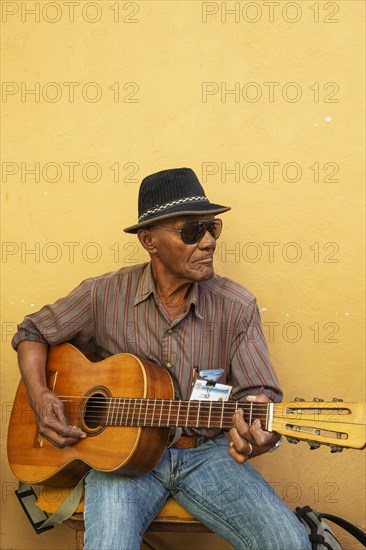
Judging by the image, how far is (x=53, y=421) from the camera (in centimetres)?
304

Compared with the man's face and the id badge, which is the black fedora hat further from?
the id badge

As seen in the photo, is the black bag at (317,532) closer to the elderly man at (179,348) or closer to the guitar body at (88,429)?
the elderly man at (179,348)

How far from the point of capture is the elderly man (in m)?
2.82

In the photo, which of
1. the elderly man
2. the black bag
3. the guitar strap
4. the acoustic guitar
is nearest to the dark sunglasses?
the elderly man

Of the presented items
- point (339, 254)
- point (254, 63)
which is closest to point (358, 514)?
point (339, 254)

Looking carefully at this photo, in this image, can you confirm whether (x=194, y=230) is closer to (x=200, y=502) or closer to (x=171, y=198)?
(x=171, y=198)

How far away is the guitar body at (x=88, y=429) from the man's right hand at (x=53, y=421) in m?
0.05

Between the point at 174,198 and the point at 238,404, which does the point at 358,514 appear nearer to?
the point at 238,404

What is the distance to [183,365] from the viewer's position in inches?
124

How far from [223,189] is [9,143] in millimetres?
1200

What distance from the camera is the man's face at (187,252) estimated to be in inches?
122

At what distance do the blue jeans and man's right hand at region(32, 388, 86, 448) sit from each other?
0.18m

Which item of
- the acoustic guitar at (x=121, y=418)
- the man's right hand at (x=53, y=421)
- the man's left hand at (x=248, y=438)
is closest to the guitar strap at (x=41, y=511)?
the acoustic guitar at (x=121, y=418)

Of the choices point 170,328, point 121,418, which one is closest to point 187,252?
point 170,328
